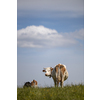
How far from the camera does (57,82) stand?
783 cm
